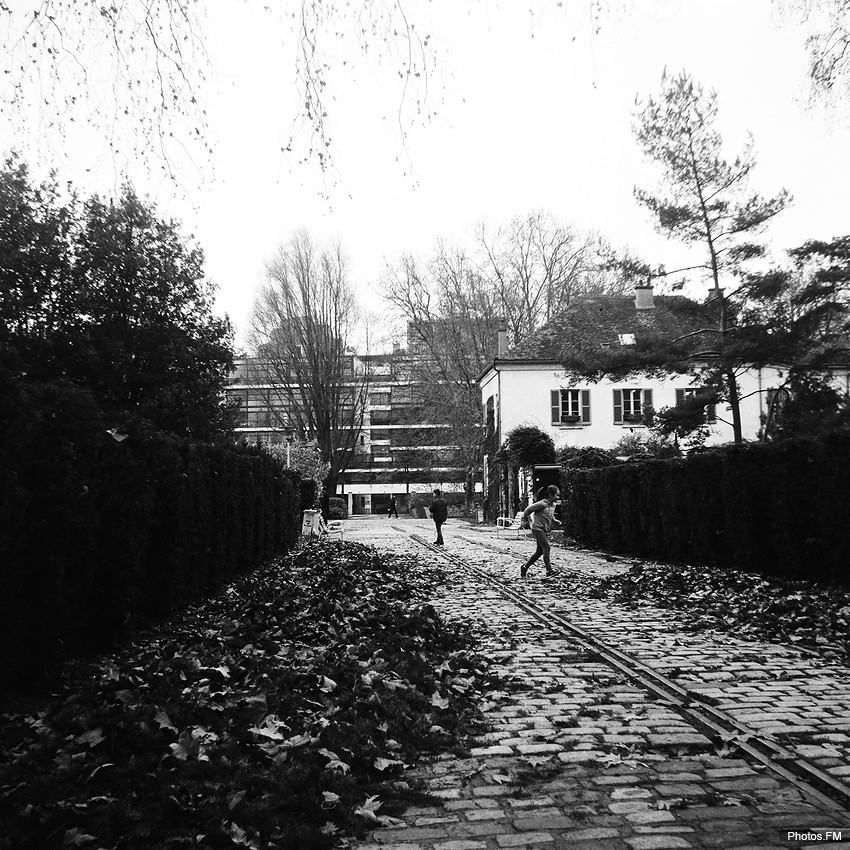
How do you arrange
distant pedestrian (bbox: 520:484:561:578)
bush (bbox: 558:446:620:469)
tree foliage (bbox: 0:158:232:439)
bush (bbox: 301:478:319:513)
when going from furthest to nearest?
bush (bbox: 301:478:319:513) → bush (bbox: 558:446:620:469) → tree foliage (bbox: 0:158:232:439) → distant pedestrian (bbox: 520:484:561:578)

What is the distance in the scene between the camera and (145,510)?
8219 millimetres

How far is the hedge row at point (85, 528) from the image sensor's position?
19.5ft

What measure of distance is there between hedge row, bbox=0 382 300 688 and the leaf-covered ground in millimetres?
440

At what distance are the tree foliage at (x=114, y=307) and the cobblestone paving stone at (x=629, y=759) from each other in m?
19.2

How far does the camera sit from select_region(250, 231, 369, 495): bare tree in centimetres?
4991

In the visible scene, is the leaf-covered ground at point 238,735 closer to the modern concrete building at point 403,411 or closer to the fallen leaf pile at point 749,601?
the fallen leaf pile at point 749,601

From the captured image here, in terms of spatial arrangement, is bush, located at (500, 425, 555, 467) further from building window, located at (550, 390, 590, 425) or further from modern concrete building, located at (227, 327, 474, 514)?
modern concrete building, located at (227, 327, 474, 514)

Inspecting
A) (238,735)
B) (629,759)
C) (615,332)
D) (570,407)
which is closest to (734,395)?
(615,332)

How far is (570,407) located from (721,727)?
128 feet

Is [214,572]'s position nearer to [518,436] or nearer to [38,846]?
[38,846]

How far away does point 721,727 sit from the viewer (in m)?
5.15

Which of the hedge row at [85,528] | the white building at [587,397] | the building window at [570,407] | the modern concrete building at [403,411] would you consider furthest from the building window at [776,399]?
the hedge row at [85,528]

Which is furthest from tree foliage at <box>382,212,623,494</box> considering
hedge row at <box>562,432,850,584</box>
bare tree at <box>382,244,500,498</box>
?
hedge row at <box>562,432,850,584</box>

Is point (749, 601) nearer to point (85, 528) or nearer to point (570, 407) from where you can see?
point (85, 528)
